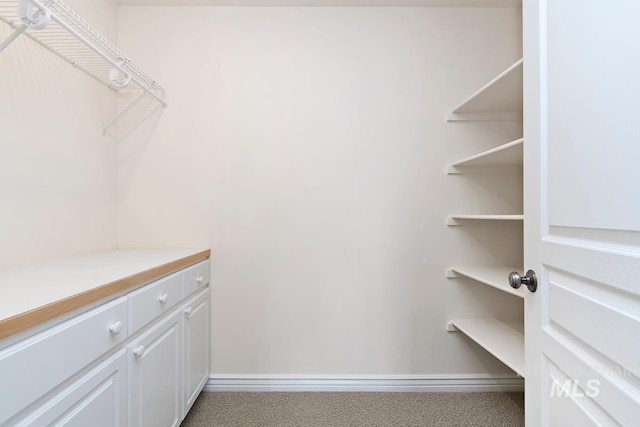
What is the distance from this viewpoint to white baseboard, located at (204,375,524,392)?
197cm

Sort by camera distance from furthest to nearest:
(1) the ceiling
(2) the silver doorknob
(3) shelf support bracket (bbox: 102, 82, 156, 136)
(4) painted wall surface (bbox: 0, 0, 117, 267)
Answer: (1) the ceiling, (3) shelf support bracket (bbox: 102, 82, 156, 136), (4) painted wall surface (bbox: 0, 0, 117, 267), (2) the silver doorknob

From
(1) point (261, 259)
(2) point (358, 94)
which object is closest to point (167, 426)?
(1) point (261, 259)

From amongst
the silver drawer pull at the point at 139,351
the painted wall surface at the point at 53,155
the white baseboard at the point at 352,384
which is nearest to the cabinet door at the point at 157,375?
the silver drawer pull at the point at 139,351

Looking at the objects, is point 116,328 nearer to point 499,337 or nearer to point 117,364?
point 117,364

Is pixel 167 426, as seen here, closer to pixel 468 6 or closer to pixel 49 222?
pixel 49 222

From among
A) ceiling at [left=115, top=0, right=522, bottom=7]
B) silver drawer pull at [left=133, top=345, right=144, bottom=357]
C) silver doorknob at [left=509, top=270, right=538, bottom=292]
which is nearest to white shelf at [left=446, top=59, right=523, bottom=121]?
ceiling at [left=115, top=0, right=522, bottom=7]

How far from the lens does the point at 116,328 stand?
3.27 ft

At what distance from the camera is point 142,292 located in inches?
46.5

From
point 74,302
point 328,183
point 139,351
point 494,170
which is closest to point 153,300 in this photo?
point 139,351

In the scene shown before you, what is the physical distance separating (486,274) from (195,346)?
165 centimetres

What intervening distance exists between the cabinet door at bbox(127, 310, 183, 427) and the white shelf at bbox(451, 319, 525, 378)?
1503mm

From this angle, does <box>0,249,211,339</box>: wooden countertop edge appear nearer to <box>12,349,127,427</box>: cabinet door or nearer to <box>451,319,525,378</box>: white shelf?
<box>12,349,127,427</box>: cabinet door

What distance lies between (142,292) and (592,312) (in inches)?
54.3

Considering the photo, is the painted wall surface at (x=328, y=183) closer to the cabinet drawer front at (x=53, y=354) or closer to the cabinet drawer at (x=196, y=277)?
the cabinet drawer at (x=196, y=277)
